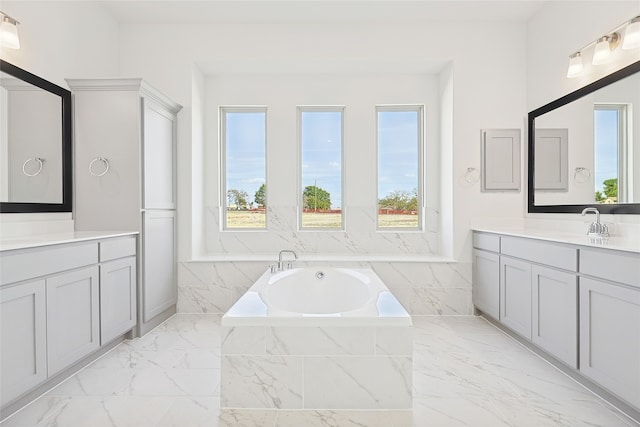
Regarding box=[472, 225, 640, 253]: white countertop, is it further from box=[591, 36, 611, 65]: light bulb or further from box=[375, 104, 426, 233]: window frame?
box=[591, 36, 611, 65]: light bulb

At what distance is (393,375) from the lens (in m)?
1.90

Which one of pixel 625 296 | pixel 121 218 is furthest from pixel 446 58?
pixel 121 218

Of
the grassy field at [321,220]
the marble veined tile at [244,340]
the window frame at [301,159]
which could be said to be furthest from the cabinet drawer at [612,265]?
the window frame at [301,159]

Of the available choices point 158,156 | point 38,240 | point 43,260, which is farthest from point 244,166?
point 43,260

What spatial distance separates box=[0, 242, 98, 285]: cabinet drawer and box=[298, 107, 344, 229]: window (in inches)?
89.3

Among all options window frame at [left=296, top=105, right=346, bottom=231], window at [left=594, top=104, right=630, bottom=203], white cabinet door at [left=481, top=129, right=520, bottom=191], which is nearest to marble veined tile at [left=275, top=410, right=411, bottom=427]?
window at [left=594, top=104, right=630, bottom=203]

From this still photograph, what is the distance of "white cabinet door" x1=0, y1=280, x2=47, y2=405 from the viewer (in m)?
1.78

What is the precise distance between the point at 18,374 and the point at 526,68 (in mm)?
4698

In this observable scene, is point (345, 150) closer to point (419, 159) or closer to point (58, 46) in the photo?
point (419, 159)

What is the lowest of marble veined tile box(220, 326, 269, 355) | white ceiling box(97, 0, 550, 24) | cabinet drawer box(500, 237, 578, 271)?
marble veined tile box(220, 326, 269, 355)

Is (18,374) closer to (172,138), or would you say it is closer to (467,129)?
(172,138)

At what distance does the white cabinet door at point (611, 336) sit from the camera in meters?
1.79

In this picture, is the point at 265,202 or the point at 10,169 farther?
the point at 265,202

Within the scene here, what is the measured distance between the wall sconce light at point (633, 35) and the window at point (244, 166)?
322 cm
